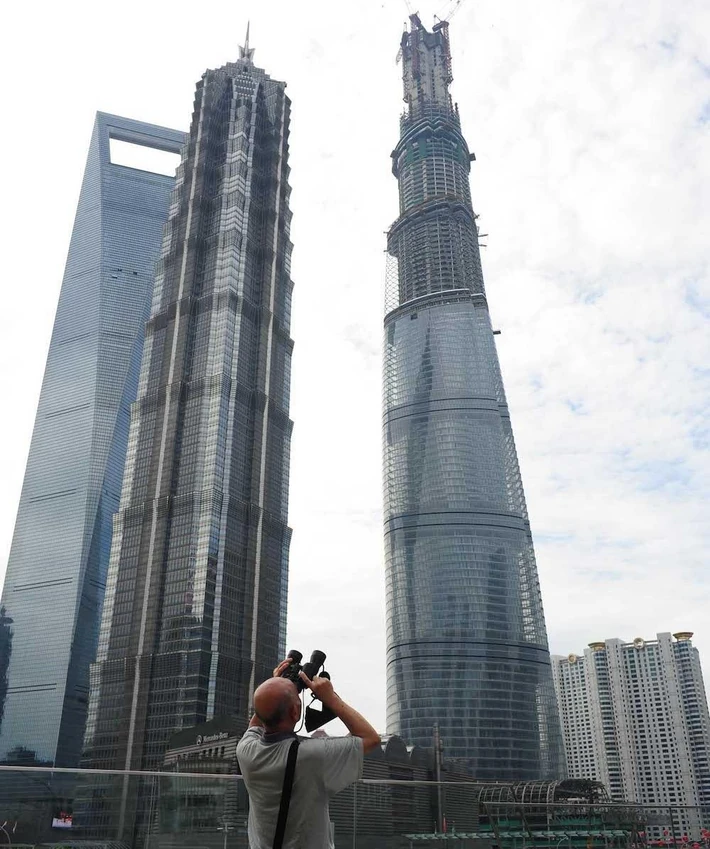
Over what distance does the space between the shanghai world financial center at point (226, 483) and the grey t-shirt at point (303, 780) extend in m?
93.7

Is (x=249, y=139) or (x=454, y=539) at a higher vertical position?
(x=249, y=139)

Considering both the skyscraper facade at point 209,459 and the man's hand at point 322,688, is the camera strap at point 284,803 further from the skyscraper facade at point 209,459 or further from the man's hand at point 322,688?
the skyscraper facade at point 209,459

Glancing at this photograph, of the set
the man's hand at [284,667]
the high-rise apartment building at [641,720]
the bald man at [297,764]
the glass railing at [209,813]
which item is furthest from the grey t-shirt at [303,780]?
the high-rise apartment building at [641,720]

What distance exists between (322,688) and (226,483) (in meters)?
103

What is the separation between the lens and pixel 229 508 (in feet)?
343

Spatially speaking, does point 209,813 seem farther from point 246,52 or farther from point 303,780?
point 246,52

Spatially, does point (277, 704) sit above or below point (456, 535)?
below

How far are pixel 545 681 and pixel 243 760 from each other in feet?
400

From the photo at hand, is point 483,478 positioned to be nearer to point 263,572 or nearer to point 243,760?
point 263,572

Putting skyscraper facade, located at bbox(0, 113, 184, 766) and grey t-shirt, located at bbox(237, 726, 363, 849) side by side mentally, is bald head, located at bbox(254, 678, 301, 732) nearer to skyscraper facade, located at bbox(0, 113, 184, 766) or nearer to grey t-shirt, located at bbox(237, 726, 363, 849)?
grey t-shirt, located at bbox(237, 726, 363, 849)

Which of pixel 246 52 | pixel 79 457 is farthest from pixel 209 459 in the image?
pixel 246 52

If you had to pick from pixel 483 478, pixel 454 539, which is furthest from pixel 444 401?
pixel 454 539

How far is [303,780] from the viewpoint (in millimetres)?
3863

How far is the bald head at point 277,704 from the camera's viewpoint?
12.9 feet
